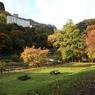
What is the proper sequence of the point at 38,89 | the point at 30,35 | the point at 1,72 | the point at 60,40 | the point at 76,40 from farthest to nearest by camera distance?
1. the point at 30,35
2. the point at 60,40
3. the point at 76,40
4. the point at 1,72
5. the point at 38,89

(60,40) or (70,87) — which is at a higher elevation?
(60,40)

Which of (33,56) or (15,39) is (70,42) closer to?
(33,56)

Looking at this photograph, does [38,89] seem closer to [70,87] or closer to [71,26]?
[70,87]

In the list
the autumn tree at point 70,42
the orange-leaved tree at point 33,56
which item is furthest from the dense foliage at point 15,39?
the orange-leaved tree at point 33,56

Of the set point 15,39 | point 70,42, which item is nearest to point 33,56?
point 70,42

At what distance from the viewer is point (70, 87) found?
23.1 m

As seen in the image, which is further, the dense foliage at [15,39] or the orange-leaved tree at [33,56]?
the dense foliage at [15,39]

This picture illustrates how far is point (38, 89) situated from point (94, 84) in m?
5.19

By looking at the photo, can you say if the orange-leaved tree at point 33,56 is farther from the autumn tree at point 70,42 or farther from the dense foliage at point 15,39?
the dense foliage at point 15,39

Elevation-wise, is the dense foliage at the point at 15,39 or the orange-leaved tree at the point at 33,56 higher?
the dense foliage at the point at 15,39

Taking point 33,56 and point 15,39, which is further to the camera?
point 15,39

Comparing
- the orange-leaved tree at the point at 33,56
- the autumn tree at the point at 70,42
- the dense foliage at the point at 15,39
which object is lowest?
the orange-leaved tree at the point at 33,56

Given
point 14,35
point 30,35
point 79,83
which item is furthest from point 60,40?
point 79,83

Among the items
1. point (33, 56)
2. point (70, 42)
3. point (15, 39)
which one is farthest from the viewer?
point (15, 39)
